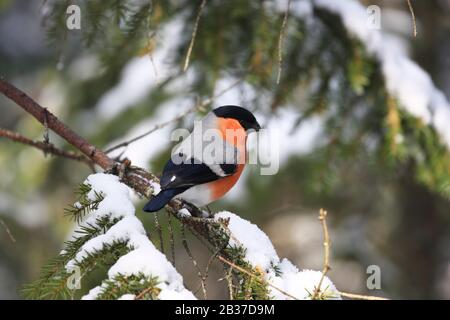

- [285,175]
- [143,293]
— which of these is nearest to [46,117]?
[143,293]

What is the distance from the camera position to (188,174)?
9.62 feet

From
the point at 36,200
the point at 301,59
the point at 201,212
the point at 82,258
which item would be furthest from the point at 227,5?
the point at 36,200

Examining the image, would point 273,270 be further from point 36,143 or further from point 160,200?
point 36,143

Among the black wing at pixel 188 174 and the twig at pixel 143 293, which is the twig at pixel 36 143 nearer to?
the black wing at pixel 188 174

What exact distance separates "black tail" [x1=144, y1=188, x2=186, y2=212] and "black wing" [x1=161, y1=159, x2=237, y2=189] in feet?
0.14

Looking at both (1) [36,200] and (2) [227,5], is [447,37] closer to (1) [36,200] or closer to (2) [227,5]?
(2) [227,5]

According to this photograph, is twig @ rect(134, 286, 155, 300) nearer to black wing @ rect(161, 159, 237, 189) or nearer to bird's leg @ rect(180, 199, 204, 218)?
black wing @ rect(161, 159, 237, 189)

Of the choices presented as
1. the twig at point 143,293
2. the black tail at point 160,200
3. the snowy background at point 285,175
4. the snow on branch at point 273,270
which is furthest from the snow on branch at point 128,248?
the snowy background at point 285,175

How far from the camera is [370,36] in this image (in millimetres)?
3395

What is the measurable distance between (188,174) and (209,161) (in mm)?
252

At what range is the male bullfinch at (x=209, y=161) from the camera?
9.04 ft

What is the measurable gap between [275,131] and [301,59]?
159cm

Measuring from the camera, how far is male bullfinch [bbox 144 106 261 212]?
276cm
